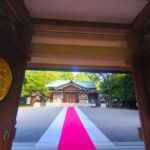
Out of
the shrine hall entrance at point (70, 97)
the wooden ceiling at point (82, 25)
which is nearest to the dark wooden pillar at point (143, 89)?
the wooden ceiling at point (82, 25)

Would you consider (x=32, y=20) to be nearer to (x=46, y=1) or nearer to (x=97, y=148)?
(x=46, y=1)

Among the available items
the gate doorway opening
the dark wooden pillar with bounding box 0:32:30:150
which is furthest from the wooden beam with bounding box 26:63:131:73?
the gate doorway opening

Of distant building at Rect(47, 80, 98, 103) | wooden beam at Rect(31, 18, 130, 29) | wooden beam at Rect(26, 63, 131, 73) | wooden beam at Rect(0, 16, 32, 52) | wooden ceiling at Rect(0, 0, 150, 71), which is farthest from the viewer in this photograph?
distant building at Rect(47, 80, 98, 103)

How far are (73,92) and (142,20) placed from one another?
63.8 ft

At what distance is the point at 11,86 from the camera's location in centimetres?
131

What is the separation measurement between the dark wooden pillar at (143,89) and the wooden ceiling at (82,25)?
0.15 meters

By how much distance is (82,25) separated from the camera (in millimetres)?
1635

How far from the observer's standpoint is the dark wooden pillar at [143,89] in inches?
55.8

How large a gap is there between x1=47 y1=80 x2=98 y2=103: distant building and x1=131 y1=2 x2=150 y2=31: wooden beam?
18661 millimetres

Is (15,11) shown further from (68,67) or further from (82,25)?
(68,67)

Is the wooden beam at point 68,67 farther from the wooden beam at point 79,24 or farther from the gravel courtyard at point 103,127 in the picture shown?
the gravel courtyard at point 103,127

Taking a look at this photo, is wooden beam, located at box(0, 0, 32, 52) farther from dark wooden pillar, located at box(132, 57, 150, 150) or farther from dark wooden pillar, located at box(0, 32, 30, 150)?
dark wooden pillar, located at box(132, 57, 150, 150)

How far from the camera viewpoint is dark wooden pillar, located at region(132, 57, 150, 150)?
1417 millimetres

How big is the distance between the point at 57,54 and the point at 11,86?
0.78 meters
